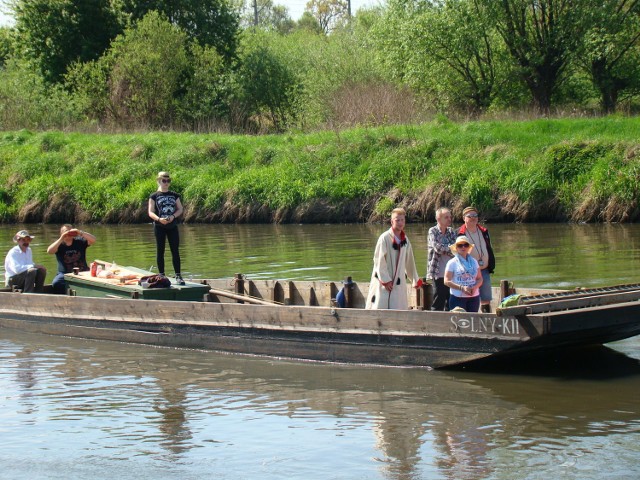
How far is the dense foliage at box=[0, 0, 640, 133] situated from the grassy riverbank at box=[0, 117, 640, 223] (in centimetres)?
309

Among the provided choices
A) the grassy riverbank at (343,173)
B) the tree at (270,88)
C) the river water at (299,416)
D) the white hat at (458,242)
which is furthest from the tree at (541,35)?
the white hat at (458,242)

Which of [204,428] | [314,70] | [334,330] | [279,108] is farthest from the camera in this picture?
[279,108]

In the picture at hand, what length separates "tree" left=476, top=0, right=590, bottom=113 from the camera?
37625mm

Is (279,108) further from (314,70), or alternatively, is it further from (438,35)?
(438,35)

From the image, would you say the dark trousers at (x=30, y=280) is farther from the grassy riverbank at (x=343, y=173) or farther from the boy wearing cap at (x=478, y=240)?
the grassy riverbank at (x=343, y=173)

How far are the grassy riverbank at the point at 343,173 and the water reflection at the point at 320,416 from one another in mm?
17519

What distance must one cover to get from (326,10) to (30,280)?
9111cm

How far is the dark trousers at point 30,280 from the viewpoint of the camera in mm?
15562

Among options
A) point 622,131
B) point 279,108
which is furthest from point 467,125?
point 279,108

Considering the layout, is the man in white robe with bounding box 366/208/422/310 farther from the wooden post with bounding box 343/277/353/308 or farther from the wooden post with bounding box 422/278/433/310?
the wooden post with bounding box 343/277/353/308

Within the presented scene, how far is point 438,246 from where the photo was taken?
11.6 metres

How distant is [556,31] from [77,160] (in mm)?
19425

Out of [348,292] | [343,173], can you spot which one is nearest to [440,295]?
[348,292]

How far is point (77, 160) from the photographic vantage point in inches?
1561
